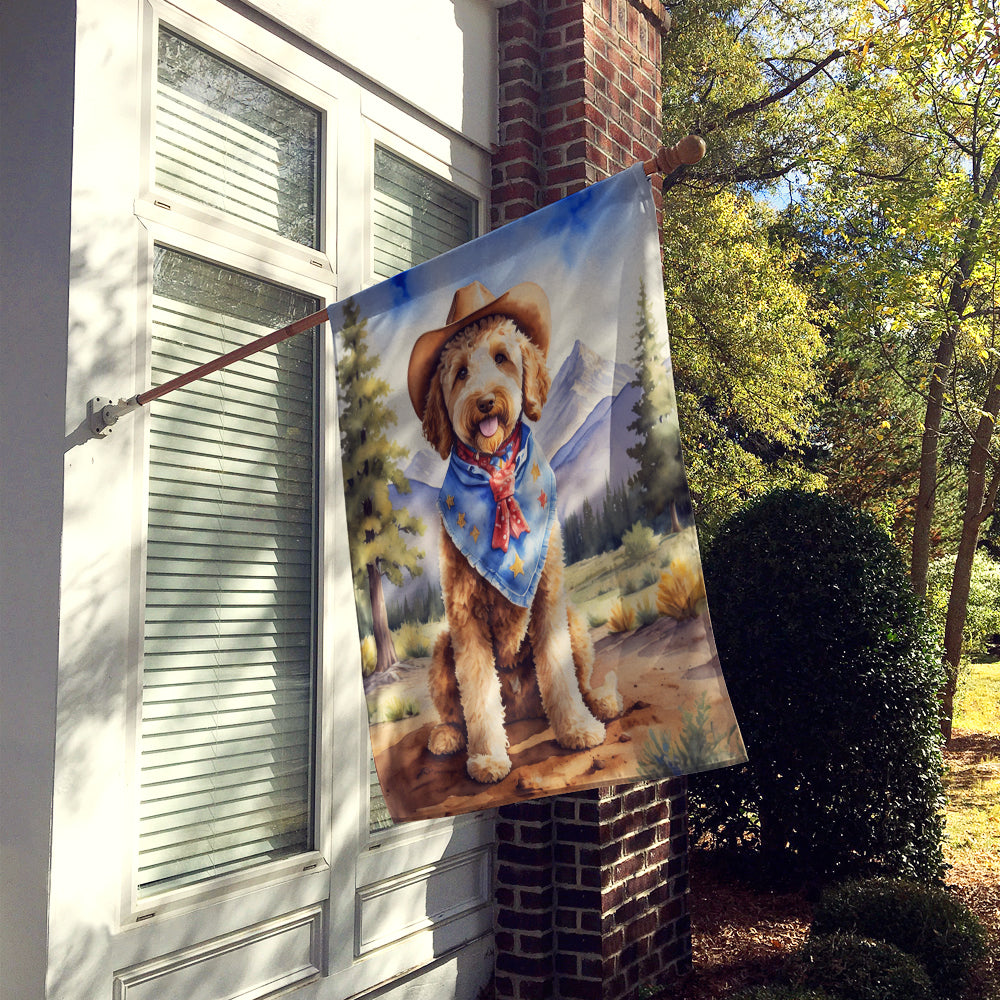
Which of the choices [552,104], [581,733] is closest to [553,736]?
[581,733]

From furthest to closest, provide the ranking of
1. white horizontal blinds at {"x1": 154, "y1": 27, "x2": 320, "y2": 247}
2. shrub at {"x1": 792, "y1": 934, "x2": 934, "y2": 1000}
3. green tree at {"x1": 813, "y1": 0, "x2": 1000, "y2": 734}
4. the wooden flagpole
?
green tree at {"x1": 813, "y1": 0, "x2": 1000, "y2": 734}
shrub at {"x1": 792, "y1": 934, "x2": 934, "y2": 1000}
white horizontal blinds at {"x1": 154, "y1": 27, "x2": 320, "y2": 247}
the wooden flagpole

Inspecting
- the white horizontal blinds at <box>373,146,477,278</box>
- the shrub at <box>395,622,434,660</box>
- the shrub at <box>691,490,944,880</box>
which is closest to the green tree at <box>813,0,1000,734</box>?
the shrub at <box>691,490,944,880</box>

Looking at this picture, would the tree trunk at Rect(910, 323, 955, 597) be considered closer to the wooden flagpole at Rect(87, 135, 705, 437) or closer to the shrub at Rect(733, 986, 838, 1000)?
the shrub at Rect(733, 986, 838, 1000)

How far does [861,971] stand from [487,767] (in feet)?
7.93

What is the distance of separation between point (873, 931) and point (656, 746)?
8.91 ft

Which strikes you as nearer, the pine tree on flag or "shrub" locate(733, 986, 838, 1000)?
the pine tree on flag

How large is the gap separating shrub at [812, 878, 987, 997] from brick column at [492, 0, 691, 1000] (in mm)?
729

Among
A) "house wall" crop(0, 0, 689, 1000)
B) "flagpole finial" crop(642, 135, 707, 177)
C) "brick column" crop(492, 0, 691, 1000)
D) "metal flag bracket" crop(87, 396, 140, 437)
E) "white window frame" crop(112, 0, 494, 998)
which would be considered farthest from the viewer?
"brick column" crop(492, 0, 691, 1000)

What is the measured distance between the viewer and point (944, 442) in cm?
1277

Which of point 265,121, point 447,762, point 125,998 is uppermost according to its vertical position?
point 265,121

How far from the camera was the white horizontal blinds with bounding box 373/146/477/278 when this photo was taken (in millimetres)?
A: 3920

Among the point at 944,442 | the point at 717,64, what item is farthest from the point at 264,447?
the point at 944,442

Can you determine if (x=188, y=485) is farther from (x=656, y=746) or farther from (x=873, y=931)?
(x=873, y=931)

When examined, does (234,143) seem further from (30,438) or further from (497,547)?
(497,547)
